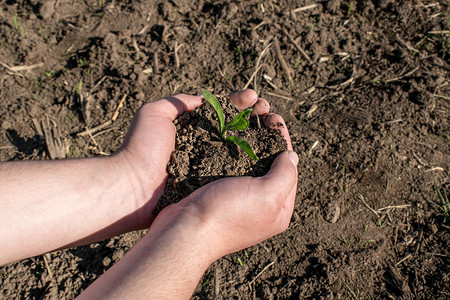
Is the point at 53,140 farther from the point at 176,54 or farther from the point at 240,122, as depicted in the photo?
the point at 240,122

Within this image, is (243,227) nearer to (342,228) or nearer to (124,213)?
(124,213)

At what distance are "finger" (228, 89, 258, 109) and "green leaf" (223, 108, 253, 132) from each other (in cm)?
23

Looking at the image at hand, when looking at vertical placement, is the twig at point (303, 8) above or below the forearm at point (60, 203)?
below

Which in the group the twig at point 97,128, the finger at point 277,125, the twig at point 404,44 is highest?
the twig at point 97,128

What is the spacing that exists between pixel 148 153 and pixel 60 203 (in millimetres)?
466

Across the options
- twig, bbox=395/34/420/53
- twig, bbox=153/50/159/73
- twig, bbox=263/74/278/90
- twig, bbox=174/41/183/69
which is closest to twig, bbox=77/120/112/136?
twig, bbox=153/50/159/73

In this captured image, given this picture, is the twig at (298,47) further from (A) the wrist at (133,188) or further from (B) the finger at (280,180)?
(A) the wrist at (133,188)

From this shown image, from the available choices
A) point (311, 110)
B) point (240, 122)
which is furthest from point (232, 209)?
point (311, 110)

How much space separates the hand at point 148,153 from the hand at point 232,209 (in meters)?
0.24

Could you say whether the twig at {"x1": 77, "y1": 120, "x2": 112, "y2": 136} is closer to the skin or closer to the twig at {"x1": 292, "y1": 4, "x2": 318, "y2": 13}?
the skin

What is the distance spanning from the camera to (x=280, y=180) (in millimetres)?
1688

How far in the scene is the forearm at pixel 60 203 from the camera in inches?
64.5

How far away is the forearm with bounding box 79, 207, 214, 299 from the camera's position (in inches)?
55.4

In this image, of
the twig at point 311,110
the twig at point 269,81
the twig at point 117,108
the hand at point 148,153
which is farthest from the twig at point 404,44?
the twig at point 117,108
